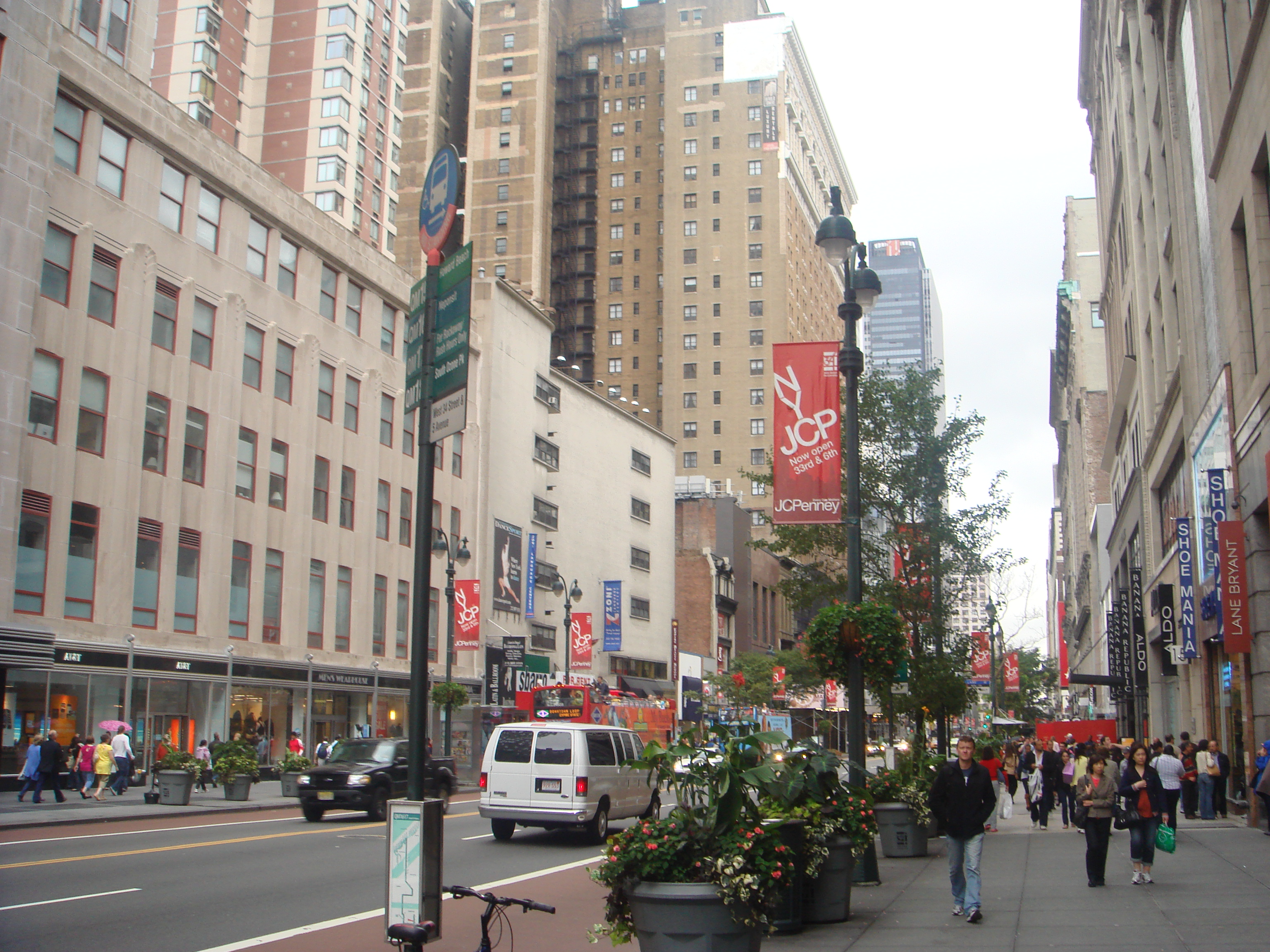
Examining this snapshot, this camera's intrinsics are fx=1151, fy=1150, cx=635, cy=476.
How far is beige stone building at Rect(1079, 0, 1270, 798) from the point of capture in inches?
845

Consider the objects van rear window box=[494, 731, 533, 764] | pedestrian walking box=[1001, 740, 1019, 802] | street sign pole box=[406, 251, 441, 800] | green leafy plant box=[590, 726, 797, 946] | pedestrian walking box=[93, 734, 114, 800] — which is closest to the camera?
street sign pole box=[406, 251, 441, 800]

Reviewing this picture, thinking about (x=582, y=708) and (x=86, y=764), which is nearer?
(x=86, y=764)

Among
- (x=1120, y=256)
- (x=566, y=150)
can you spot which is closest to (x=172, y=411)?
(x=1120, y=256)

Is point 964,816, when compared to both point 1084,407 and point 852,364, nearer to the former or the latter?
point 852,364

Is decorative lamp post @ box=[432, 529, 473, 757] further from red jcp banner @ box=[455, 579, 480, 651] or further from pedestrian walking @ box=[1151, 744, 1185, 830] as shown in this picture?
pedestrian walking @ box=[1151, 744, 1185, 830]

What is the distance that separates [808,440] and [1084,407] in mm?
80563

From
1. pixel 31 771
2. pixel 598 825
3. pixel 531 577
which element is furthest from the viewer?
pixel 531 577

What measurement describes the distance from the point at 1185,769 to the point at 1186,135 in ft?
50.7

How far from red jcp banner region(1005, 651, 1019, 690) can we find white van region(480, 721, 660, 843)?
48357mm

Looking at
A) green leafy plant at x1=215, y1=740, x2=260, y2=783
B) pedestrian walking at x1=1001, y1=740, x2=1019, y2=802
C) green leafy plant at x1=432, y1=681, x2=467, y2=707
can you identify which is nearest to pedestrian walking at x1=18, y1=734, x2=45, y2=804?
green leafy plant at x1=215, y1=740, x2=260, y2=783

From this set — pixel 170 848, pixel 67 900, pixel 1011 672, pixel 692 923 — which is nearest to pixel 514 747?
pixel 170 848

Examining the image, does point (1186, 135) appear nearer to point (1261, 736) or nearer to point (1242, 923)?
point (1261, 736)

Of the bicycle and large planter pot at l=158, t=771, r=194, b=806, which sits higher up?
the bicycle

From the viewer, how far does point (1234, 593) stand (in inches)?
853
